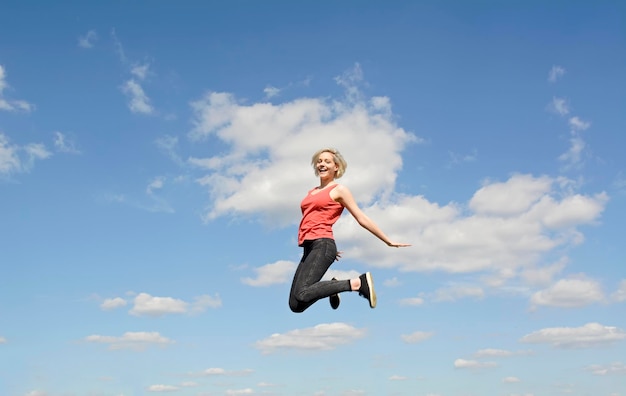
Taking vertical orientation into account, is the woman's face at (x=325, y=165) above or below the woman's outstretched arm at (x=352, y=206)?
above

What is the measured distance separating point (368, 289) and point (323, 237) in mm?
1147

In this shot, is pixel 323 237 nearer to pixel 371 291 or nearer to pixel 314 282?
pixel 314 282

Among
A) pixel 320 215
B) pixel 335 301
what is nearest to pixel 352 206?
pixel 320 215

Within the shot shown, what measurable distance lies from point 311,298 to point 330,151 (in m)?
2.57

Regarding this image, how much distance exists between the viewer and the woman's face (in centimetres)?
1136

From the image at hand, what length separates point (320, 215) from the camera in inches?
437

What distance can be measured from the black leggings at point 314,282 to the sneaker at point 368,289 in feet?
0.73

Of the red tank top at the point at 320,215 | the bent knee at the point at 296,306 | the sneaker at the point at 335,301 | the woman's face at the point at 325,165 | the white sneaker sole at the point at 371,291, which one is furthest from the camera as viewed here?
the sneaker at the point at 335,301

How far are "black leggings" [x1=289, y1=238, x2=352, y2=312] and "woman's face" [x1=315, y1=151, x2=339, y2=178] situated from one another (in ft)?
3.90

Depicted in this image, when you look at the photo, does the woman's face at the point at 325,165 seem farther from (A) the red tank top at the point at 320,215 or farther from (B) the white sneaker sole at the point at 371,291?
(B) the white sneaker sole at the point at 371,291

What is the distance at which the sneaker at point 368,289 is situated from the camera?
10.6 metres

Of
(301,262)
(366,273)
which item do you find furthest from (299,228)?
(366,273)

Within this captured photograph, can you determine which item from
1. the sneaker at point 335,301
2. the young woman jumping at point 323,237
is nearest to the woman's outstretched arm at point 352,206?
the young woman jumping at point 323,237

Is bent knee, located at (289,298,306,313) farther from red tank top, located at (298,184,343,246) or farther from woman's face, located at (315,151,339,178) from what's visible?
woman's face, located at (315,151,339,178)
